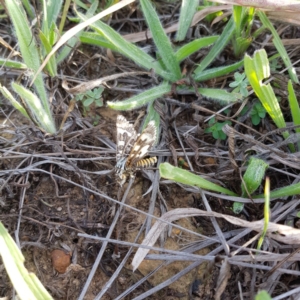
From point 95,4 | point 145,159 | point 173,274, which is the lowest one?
point 173,274

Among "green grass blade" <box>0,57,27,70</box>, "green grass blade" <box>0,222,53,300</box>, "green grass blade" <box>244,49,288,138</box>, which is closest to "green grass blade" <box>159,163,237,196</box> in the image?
"green grass blade" <box>244,49,288,138</box>

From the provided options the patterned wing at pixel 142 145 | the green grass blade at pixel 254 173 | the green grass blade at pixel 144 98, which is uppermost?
the green grass blade at pixel 144 98

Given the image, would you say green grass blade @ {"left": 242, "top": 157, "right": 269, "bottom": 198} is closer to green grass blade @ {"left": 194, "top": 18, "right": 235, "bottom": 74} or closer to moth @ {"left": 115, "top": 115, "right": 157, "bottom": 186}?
moth @ {"left": 115, "top": 115, "right": 157, "bottom": 186}

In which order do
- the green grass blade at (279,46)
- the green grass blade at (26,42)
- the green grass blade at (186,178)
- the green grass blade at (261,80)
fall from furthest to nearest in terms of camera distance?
1. the green grass blade at (279,46)
2. the green grass blade at (26,42)
3. the green grass blade at (261,80)
4. the green grass blade at (186,178)

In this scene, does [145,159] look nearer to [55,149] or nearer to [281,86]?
[55,149]

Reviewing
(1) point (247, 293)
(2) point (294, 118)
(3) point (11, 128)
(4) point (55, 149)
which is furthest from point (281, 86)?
(3) point (11, 128)

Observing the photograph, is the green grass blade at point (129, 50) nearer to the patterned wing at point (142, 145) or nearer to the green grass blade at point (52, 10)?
the green grass blade at point (52, 10)

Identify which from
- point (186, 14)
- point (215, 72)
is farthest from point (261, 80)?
point (186, 14)

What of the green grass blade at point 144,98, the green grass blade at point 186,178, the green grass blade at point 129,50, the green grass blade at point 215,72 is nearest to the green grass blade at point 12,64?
the green grass blade at point 129,50
